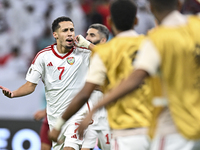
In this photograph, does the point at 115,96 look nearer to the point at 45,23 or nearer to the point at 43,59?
the point at 43,59

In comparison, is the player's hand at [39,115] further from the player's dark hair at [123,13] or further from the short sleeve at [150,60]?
the short sleeve at [150,60]

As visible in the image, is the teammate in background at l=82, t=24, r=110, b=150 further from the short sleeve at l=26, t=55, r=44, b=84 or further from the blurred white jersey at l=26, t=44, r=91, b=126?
the short sleeve at l=26, t=55, r=44, b=84

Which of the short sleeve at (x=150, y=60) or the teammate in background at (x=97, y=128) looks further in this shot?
the teammate in background at (x=97, y=128)

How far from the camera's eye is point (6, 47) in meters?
10.2

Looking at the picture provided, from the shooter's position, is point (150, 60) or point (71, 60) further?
point (71, 60)

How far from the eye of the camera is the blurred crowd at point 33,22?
400 inches

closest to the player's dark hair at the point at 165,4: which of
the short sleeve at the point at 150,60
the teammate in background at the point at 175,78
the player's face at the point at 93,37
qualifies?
the teammate in background at the point at 175,78

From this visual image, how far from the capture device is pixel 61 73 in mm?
6137

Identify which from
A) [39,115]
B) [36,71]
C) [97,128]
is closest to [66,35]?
[36,71]

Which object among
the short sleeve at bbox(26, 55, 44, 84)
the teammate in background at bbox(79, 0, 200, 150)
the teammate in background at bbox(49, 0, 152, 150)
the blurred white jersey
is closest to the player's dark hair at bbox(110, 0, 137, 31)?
the teammate in background at bbox(49, 0, 152, 150)

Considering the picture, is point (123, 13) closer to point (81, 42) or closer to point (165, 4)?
point (165, 4)

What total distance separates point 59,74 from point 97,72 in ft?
10.2

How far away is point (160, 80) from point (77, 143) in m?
3.43

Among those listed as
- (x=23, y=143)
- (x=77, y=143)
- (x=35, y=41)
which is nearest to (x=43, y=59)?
(x=77, y=143)
